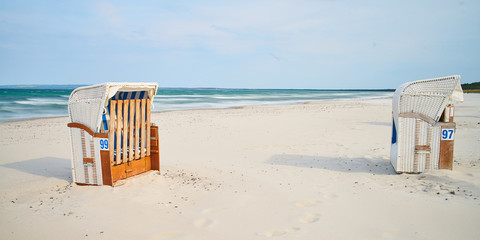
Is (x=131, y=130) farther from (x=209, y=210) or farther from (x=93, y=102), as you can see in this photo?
(x=209, y=210)

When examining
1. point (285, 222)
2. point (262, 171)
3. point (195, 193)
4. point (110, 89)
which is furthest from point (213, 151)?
point (285, 222)

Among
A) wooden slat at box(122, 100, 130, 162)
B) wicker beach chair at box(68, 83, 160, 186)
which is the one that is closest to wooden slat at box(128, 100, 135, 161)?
wicker beach chair at box(68, 83, 160, 186)

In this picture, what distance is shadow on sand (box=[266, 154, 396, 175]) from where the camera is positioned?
24.1 ft

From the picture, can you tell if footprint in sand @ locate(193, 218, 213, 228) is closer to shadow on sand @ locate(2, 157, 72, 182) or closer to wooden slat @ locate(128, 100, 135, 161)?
A: wooden slat @ locate(128, 100, 135, 161)

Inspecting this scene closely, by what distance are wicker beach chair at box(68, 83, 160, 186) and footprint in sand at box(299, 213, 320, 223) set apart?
363cm

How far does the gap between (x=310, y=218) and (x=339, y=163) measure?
3.73 m

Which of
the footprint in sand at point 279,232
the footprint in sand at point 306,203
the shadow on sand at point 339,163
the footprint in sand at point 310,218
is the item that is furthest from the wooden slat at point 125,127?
the shadow on sand at point 339,163

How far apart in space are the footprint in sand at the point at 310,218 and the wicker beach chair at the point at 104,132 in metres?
3.63

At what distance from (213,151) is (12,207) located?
566 cm

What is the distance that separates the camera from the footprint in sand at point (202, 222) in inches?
177

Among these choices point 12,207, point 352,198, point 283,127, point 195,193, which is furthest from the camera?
point 283,127

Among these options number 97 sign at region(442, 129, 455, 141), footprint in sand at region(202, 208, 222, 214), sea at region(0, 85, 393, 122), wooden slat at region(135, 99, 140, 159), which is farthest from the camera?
sea at region(0, 85, 393, 122)

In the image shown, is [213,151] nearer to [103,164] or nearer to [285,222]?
[103,164]

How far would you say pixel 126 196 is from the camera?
5461mm
